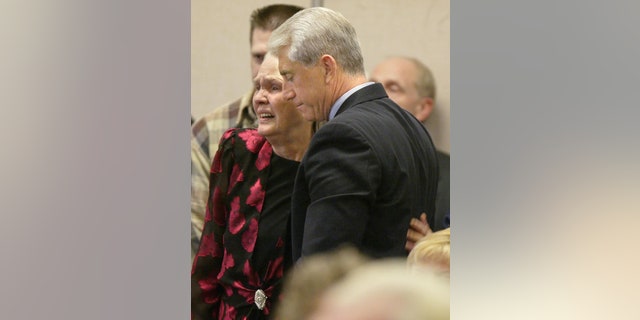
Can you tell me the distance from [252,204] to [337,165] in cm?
44

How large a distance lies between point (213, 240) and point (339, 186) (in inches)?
24.8

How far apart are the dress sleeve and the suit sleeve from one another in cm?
41

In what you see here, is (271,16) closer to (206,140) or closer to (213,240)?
(206,140)

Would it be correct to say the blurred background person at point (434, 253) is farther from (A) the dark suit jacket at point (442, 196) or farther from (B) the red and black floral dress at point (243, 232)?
(B) the red and black floral dress at point (243, 232)

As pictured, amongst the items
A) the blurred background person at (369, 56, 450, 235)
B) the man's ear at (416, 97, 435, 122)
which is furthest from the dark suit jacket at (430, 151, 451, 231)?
the man's ear at (416, 97, 435, 122)

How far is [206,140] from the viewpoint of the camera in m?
4.46

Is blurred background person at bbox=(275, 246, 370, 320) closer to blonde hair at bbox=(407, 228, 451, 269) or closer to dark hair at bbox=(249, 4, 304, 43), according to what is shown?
blonde hair at bbox=(407, 228, 451, 269)

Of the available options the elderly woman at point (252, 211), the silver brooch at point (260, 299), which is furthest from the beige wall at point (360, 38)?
the silver brooch at point (260, 299)

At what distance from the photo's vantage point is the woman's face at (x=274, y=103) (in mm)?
4336

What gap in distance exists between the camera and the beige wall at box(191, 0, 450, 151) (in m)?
4.11
